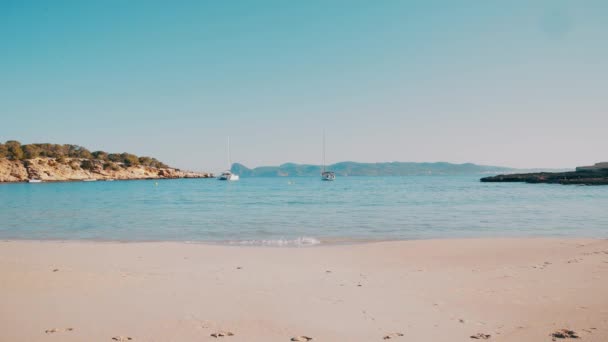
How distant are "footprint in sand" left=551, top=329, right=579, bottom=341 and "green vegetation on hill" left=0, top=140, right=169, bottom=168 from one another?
156281mm

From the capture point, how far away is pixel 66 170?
456ft

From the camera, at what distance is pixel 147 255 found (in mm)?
12227

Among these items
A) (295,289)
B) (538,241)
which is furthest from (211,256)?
(538,241)

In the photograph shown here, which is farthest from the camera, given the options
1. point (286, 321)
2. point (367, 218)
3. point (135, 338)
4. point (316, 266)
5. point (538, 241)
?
point (367, 218)

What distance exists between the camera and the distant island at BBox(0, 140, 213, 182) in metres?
125

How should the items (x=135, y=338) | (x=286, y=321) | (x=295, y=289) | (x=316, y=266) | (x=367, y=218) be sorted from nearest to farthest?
1. (x=135, y=338)
2. (x=286, y=321)
3. (x=295, y=289)
4. (x=316, y=266)
5. (x=367, y=218)

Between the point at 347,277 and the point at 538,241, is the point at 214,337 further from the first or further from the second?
the point at 538,241

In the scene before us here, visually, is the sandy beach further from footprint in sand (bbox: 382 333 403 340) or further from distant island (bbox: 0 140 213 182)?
distant island (bbox: 0 140 213 182)

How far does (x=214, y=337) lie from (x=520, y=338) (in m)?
4.31

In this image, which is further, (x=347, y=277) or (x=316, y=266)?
(x=316, y=266)

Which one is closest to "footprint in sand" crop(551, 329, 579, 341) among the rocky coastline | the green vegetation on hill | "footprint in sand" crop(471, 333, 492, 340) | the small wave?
"footprint in sand" crop(471, 333, 492, 340)

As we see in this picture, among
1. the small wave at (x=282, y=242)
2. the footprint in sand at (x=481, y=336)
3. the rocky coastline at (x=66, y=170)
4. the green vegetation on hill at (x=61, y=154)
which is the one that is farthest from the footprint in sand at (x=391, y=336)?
the green vegetation on hill at (x=61, y=154)

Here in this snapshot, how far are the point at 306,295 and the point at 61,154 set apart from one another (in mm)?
183636

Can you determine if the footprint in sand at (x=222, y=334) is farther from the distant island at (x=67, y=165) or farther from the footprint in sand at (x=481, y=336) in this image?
the distant island at (x=67, y=165)
